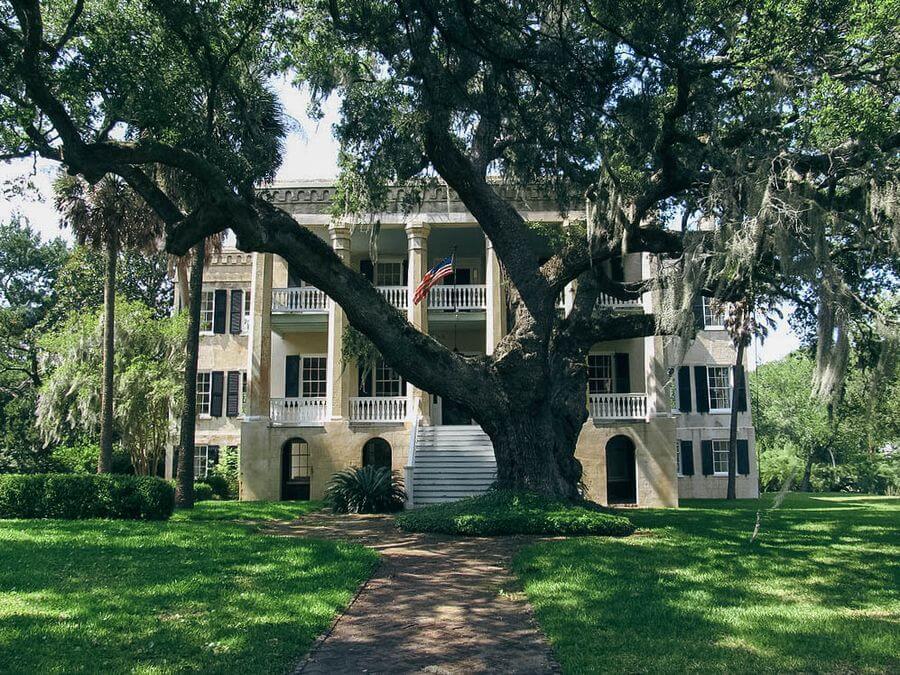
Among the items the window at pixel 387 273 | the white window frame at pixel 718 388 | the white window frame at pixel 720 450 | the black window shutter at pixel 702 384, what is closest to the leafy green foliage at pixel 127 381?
the window at pixel 387 273

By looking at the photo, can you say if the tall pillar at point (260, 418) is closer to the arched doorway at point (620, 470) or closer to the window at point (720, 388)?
the arched doorway at point (620, 470)

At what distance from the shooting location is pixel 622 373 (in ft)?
85.3

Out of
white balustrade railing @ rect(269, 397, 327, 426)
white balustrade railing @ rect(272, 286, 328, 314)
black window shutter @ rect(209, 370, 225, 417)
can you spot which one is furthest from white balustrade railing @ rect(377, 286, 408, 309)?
black window shutter @ rect(209, 370, 225, 417)

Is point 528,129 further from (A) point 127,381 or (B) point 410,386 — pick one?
(A) point 127,381

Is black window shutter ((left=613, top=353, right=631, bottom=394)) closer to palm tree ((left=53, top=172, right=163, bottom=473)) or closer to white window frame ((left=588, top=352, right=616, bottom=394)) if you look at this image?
white window frame ((left=588, top=352, right=616, bottom=394))

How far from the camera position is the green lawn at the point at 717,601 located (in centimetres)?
617

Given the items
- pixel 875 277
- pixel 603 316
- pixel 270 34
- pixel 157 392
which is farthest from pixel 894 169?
pixel 157 392

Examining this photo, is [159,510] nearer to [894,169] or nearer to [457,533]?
[457,533]

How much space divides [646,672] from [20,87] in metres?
12.1

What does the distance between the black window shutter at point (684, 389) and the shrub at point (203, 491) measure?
1799cm

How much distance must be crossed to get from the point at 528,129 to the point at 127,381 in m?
16.2

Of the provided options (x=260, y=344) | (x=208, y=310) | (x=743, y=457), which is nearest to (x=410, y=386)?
(x=260, y=344)

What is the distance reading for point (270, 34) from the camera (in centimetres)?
1377

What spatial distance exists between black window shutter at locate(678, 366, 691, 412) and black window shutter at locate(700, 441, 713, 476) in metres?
1.55
